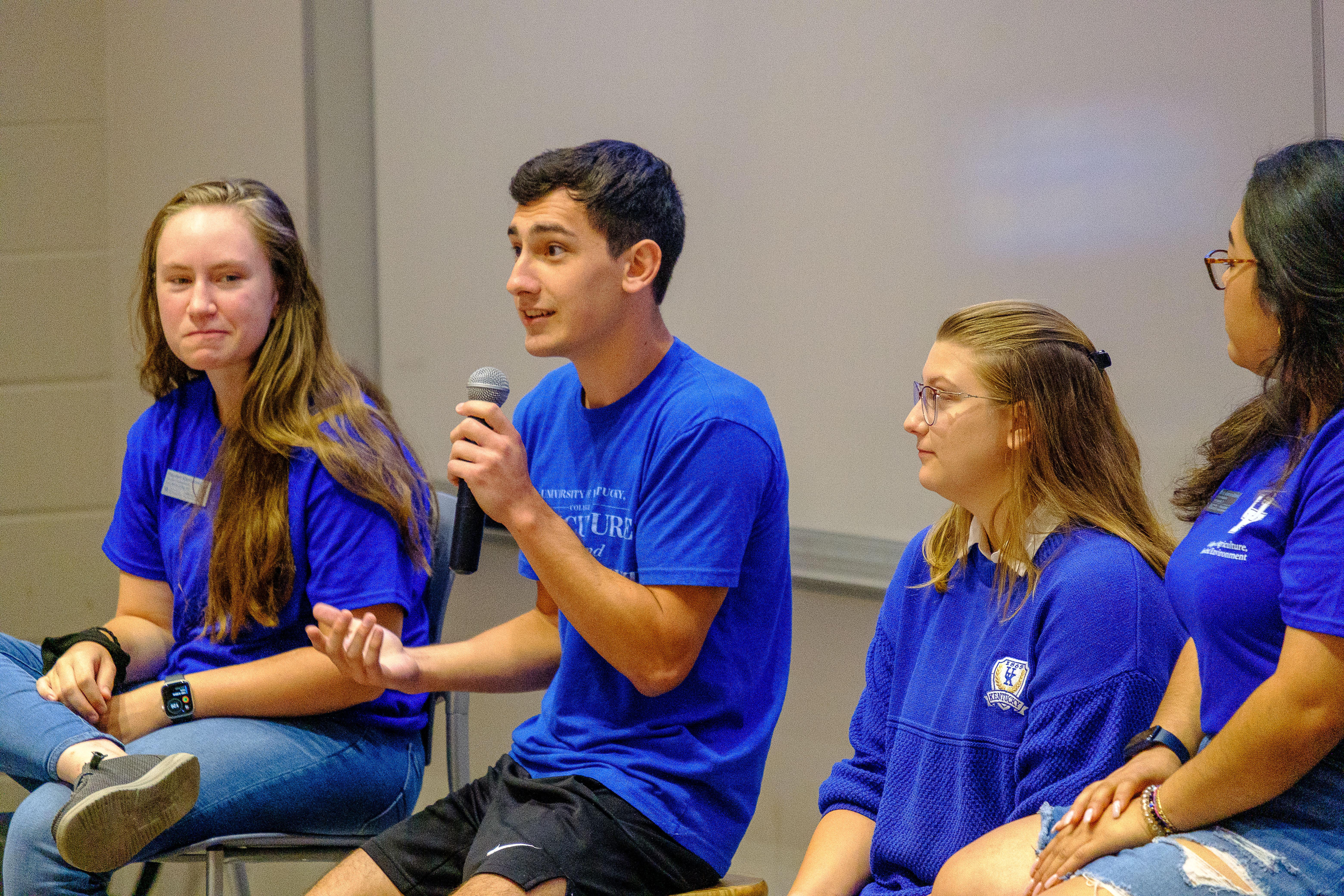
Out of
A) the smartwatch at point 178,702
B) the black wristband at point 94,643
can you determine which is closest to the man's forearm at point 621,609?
the smartwatch at point 178,702

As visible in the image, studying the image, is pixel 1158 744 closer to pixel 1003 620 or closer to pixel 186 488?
pixel 1003 620

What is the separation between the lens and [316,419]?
2010mm

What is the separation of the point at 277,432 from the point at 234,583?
24 centimetres

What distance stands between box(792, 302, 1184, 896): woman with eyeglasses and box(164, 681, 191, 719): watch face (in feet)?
3.13

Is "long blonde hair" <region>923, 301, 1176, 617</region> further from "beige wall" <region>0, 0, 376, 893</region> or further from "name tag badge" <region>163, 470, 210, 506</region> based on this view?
"beige wall" <region>0, 0, 376, 893</region>

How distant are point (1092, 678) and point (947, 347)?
0.40 metres

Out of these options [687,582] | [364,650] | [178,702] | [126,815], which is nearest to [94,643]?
[178,702]

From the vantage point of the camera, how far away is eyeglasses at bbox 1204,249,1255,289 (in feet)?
4.19

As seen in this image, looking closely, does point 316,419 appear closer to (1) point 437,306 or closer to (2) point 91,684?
(2) point 91,684

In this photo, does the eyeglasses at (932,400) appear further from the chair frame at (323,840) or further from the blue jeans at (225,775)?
the blue jeans at (225,775)

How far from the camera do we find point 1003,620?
1.36m

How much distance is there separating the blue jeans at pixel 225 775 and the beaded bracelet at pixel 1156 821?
3.80ft

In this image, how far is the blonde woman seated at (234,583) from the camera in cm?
177

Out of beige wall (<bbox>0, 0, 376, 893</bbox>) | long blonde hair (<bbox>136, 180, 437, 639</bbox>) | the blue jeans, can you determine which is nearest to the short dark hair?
long blonde hair (<bbox>136, 180, 437, 639</bbox>)
